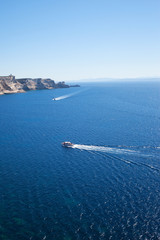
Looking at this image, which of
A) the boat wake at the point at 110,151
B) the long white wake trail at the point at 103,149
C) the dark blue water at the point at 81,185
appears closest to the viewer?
the dark blue water at the point at 81,185

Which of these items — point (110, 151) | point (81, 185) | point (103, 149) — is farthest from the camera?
point (103, 149)

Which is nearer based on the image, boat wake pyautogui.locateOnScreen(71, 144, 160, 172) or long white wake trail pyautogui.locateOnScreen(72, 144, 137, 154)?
boat wake pyautogui.locateOnScreen(71, 144, 160, 172)

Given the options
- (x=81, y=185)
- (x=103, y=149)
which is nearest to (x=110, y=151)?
(x=103, y=149)

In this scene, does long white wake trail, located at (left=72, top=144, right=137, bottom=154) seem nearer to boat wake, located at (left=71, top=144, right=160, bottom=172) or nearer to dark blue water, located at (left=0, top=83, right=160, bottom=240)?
boat wake, located at (left=71, top=144, right=160, bottom=172)

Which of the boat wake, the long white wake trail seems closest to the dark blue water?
the boat wake

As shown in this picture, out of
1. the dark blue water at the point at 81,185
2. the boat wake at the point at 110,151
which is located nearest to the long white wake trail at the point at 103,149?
the boat wake at the point at 110,151

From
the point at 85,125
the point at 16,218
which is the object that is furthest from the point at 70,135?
the point at 16,218

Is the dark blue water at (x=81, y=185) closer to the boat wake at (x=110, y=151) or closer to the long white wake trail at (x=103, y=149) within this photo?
the boat wake at (x=110, y=151)

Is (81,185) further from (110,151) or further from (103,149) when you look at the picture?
(103,149)

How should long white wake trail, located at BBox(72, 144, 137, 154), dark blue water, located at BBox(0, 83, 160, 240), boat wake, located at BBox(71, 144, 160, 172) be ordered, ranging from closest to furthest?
1. dark blue water, located at BBox(0, 83, 160, 240)
2. boat wake, located at BBox(71, 144, 160, 172)
3. long white wake trail, located at BBox(72, 144, 137, 154)

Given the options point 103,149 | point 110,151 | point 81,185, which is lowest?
point 81,185

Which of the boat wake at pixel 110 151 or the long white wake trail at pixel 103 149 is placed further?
the long white wake trail at pixel 103 149
